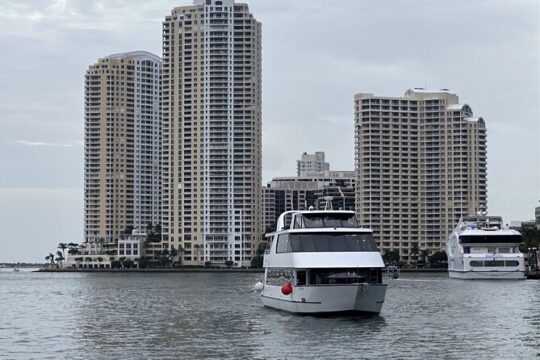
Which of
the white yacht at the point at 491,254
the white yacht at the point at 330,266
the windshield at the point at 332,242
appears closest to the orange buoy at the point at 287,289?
the white yacht at the point at 330,266

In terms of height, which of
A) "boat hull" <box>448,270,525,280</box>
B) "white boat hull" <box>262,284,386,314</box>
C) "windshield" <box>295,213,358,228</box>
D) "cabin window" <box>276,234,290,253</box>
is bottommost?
"boat hull" <box>448,270,525,280</box>

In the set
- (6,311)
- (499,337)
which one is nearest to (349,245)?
(499,337)

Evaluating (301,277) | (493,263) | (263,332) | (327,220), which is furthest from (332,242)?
(493,263)

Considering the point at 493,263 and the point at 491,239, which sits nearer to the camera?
the point at 493,263

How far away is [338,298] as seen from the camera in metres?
59.5

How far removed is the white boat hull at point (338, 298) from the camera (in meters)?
59.3

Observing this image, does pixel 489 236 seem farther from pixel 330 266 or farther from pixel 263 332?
pixel 263 332

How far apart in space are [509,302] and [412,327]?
27.7 m

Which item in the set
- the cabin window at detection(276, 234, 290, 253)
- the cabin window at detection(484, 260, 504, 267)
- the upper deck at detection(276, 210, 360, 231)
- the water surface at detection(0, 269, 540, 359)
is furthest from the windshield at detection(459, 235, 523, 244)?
the upper deck at detection(276, 210, 360, 231)

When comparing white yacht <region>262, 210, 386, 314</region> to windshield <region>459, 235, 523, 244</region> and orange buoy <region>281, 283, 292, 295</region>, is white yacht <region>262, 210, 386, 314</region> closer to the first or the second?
orange buoy <region>281, 283, 292, 295</region>

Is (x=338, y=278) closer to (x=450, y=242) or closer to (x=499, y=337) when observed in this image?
(x=499, y=337)

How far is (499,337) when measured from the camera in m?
55.2

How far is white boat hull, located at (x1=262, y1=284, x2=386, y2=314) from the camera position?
59312mm

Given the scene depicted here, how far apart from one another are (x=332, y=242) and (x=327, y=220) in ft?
8.62
